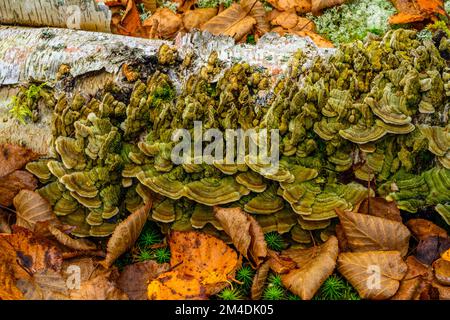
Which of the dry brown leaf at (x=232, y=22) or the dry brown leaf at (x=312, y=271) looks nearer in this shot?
the dry brown leaf at (x=312, y=271)

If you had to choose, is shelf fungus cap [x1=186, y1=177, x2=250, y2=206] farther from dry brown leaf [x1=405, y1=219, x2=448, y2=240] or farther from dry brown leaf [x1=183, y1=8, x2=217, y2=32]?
dry brown leaf [x1=183, y1=8, x2=217, y2=32]

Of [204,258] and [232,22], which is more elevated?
[232,22]

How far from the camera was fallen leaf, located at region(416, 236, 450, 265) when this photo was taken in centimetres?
324

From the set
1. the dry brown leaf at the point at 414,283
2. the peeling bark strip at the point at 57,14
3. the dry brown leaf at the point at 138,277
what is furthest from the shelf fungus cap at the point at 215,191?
the peeling bark strip at the point at 57,14

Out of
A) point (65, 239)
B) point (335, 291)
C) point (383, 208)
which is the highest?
point (383, 208)

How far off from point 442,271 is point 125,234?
1.95 m

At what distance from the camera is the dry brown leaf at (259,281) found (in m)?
3.20

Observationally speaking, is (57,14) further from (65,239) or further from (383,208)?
(383,208)

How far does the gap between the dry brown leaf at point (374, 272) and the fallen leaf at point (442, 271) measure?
8.0 inches

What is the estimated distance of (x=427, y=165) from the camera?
10.8 ft

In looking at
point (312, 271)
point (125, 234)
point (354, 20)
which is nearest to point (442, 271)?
point (312, 271)

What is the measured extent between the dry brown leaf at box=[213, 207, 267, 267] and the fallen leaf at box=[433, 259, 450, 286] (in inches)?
40.3

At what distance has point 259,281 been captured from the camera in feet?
10.6

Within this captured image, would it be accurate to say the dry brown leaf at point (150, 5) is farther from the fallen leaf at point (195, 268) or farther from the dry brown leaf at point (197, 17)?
the fallen leaf at point (195, 268)
